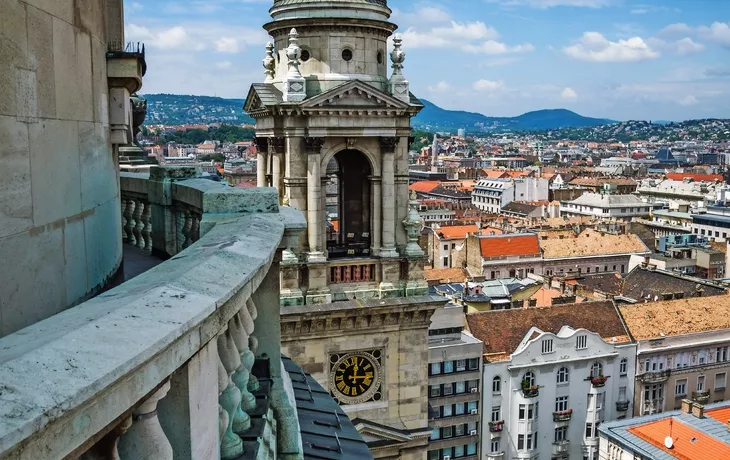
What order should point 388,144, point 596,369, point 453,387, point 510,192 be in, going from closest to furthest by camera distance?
1. point 388,144
2. point 453,387
3. point 596,369
4. point 510,192

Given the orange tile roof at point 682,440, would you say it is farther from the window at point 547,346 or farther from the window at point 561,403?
the window at point 561,403

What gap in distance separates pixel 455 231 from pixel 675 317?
123 feet

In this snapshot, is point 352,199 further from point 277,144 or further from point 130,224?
point 130,224

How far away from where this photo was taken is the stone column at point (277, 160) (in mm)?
22945

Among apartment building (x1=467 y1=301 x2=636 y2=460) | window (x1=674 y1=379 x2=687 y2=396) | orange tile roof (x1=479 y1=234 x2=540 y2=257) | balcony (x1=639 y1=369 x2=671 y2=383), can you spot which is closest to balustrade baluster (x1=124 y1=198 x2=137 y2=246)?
apartment building (x1=467 y1=301 x2=636 y2=460)

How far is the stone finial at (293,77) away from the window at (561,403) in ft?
103

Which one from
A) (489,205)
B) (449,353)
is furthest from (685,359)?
(489,205)

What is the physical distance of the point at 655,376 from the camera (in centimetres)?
5062

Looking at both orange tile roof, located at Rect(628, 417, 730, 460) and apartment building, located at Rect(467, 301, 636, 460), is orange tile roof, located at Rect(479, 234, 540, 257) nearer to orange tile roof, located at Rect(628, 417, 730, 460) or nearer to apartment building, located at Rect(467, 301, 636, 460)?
apartment building, located at Rect(467, 301, 636, 460)

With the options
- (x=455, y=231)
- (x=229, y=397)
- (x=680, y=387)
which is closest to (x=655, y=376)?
(x=680, y=387)

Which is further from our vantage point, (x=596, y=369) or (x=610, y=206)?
(x=610, y=206)

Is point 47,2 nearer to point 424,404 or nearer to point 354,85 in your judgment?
point 354,85

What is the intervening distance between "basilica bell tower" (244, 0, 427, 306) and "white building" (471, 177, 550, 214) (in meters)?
114

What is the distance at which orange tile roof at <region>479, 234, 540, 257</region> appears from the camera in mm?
74938
